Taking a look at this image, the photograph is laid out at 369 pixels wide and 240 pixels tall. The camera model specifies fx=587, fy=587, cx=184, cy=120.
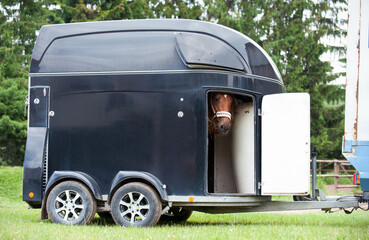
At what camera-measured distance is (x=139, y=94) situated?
32.6 ft

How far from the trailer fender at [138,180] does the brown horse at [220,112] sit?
1.44m

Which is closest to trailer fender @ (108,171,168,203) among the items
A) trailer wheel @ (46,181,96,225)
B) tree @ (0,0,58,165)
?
trailer wheel @ (46,181,96,225)

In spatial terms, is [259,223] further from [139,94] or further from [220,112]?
[139,94]

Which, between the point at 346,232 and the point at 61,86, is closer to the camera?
the point at 346,232

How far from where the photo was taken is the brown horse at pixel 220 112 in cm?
1003

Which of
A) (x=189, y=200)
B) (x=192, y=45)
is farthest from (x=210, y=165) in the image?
(x=192, y=45)

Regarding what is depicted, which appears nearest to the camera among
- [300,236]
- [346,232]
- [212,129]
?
[300,236]

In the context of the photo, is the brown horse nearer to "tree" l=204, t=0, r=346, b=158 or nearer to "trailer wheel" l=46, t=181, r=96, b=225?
"trailer wheel" l=46, t=181, r=96, b=225

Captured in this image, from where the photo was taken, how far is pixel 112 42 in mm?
10195

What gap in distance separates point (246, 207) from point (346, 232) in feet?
6.08

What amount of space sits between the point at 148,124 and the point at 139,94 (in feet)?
1.74

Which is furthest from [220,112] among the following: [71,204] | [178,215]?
[71,204]

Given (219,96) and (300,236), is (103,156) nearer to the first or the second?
(219,96)

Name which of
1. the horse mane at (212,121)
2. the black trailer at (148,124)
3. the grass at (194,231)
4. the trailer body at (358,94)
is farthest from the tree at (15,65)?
the trailer body at (358,94)
